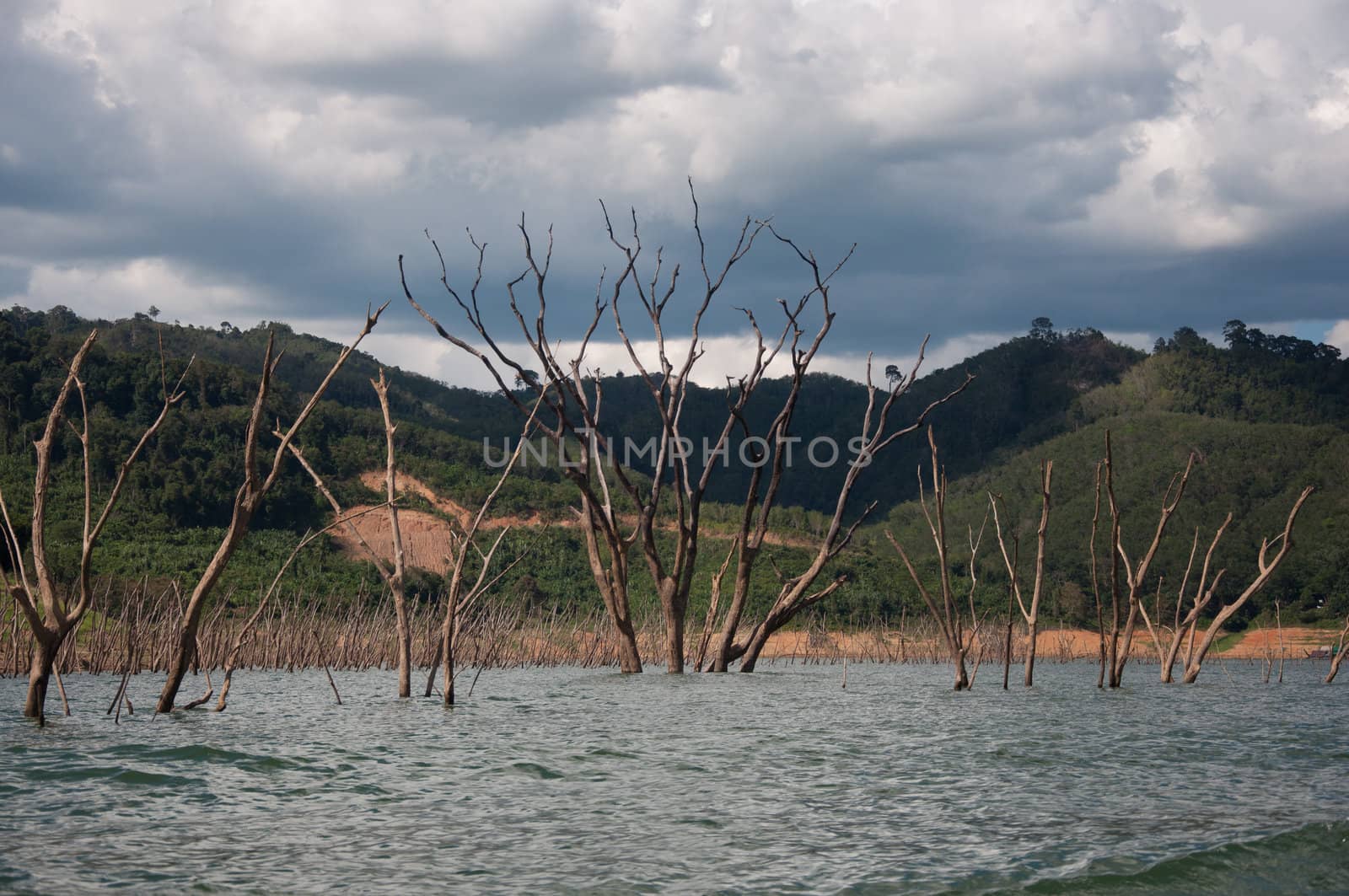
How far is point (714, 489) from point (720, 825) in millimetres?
107887

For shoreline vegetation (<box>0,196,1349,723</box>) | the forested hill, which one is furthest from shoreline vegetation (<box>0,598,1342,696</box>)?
the forested hill

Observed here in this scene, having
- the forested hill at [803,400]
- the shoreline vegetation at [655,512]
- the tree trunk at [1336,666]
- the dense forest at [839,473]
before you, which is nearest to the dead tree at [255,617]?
the shoreline vegetation at [655,512]

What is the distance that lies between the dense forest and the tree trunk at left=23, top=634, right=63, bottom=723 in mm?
12913

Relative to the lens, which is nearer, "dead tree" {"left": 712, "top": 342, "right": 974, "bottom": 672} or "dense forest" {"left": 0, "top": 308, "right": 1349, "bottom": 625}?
"dead tree" {"left": 712, "top": 342, "right": 974, "bottom": 672}

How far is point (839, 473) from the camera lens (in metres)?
116

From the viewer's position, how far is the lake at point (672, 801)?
5.00m

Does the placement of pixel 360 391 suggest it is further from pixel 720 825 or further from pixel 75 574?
pixel 720 825

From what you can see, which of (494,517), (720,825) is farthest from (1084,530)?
(720,825)

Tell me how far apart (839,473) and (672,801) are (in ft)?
363

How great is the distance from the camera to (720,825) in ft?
19.7

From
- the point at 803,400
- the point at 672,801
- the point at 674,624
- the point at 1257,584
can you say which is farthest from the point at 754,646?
the point at 803,400

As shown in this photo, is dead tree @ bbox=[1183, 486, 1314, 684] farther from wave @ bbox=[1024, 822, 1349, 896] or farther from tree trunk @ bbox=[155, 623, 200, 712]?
tree trunk @ bbox=[155, 623, 200, 712]

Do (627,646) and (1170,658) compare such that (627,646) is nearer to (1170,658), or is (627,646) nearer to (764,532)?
(764,532)

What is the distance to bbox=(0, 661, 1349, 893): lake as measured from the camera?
197 inches
